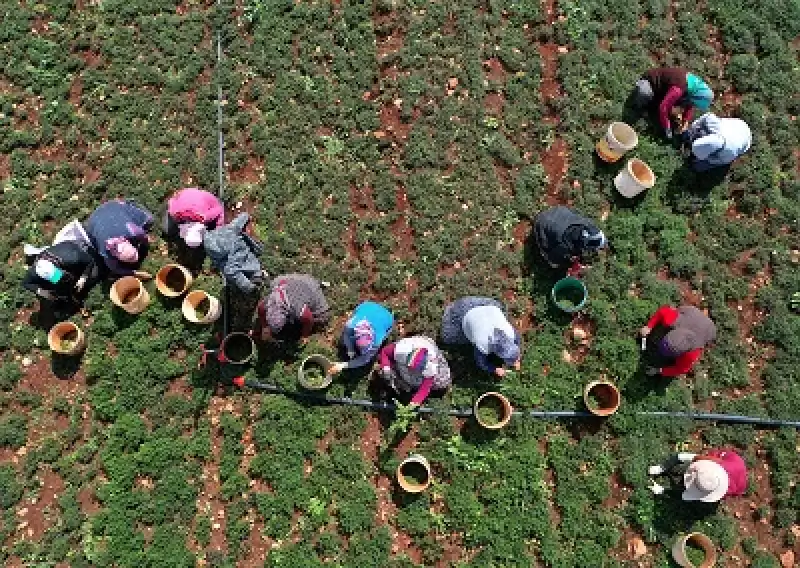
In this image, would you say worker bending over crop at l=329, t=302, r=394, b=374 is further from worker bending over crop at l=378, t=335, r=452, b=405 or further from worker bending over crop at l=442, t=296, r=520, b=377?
worker bending over crop at l=442, t=296, r=520, b=377

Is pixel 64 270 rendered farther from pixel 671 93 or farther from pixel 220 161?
Result: pixel 671 93

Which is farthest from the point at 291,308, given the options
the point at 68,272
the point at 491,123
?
the point at 491,123

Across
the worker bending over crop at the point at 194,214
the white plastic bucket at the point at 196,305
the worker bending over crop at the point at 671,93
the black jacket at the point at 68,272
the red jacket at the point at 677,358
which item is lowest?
the red jacket at the point at 677,358

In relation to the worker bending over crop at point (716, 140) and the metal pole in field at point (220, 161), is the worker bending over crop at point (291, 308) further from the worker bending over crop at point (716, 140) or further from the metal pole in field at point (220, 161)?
the worker bending over crop at point (716, 140)

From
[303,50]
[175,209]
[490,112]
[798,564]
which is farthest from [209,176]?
[798,564]

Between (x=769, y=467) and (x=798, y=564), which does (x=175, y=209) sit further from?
(x=798, y=564)

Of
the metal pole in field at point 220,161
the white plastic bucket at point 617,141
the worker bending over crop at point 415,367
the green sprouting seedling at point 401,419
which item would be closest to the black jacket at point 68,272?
the metal pole in field at point 220,161
